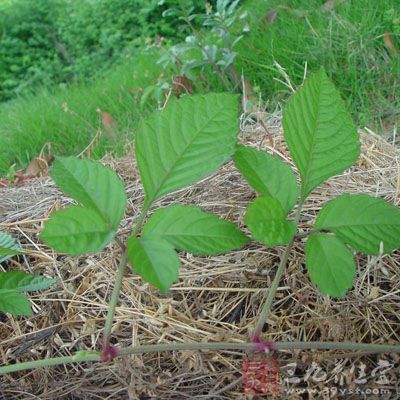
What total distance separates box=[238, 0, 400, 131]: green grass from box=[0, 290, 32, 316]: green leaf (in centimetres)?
Result: 129

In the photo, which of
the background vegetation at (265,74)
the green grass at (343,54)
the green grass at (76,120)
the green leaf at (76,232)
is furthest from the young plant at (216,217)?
the green grass at (76,120)

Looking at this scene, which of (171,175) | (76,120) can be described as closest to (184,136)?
(171,175)

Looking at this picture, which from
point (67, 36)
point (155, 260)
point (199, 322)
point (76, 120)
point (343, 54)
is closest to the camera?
point (155, 260)

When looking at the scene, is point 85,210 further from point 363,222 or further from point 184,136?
point 363,222

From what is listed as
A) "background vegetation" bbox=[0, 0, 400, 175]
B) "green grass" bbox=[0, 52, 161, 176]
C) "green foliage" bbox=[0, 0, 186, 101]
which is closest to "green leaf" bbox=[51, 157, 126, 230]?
"background vegetation" bbox=[0, 0, 400, 175]

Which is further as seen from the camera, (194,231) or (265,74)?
(265,74)

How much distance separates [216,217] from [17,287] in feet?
1.19

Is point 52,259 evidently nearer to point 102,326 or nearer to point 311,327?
point 102,326

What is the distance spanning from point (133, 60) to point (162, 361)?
304 centimetres

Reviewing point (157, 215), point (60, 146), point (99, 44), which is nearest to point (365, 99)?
point (60, 146)

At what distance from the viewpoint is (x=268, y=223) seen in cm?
77

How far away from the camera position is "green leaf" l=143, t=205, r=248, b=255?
0.76 m

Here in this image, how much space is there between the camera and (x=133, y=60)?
3.71 metres

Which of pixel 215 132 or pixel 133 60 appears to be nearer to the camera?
pixel 215 132
